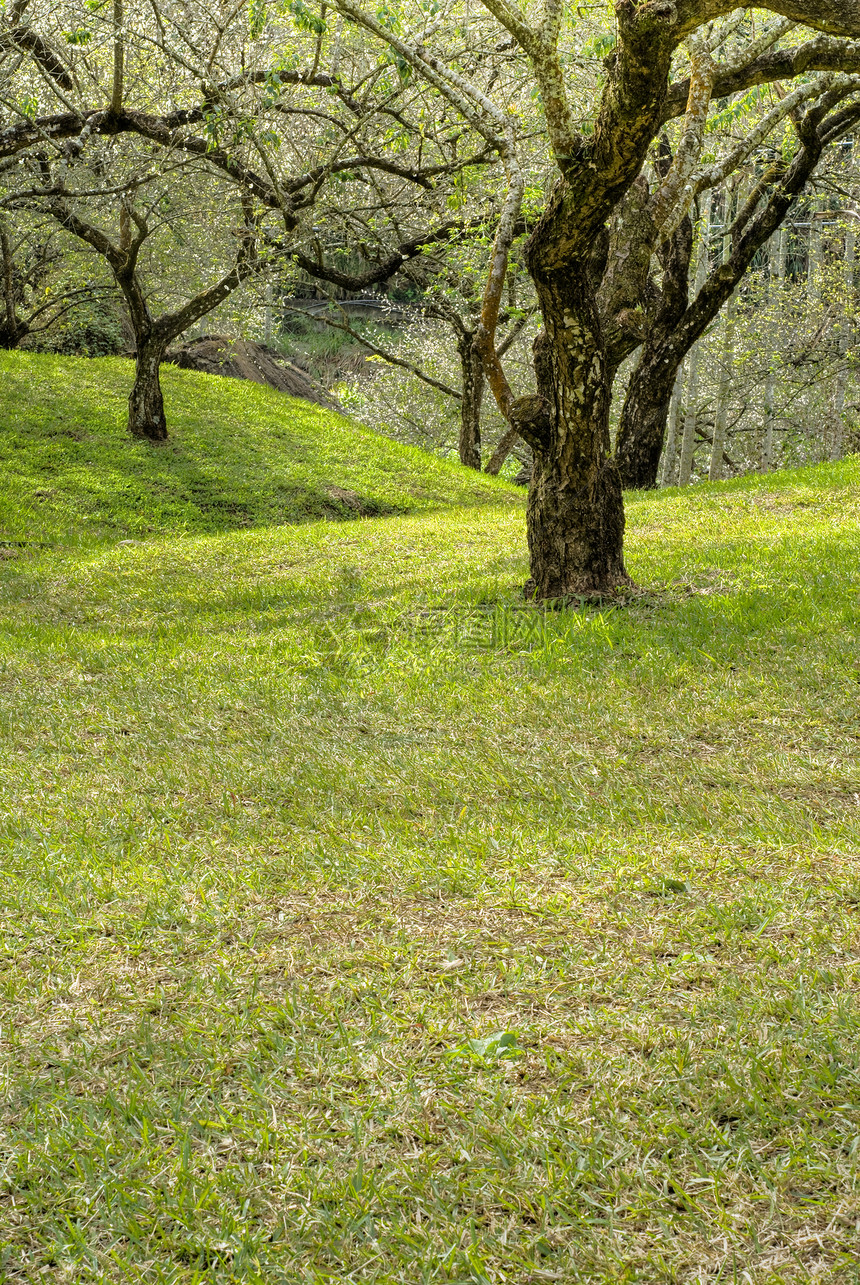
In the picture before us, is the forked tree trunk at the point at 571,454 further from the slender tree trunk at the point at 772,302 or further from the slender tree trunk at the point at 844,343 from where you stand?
the slender tree trunk at the point at 772,302

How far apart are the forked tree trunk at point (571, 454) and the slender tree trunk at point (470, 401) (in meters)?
13.5

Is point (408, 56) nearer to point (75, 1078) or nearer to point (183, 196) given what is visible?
point (75, 1078)

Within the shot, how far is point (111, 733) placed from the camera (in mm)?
5699

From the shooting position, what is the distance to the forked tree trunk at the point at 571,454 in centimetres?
727

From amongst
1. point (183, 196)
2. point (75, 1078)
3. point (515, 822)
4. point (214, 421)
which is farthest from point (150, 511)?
point (75, 1078)

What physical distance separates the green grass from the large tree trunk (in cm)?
1053

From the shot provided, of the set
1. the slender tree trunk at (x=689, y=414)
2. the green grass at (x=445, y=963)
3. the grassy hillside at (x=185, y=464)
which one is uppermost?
the slender tree trunk at (x=689, y=414)

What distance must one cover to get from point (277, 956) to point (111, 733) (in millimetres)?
2933

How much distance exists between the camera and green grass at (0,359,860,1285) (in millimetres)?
2084

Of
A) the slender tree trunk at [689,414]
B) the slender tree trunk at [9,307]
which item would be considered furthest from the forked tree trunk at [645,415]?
the slender tree trunk at [9,307]

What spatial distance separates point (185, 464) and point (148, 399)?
1.35m

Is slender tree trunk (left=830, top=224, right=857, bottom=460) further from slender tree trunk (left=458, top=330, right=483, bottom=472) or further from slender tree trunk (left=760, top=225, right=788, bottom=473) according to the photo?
slender tree trunk (left=458, top=330, right=483, bottom=472)

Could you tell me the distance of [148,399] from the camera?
53.8 feet

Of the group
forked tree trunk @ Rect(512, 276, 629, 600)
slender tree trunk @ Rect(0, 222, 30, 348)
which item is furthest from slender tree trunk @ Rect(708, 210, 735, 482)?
forked tree trunk @ Rect(512, 276, 629, 600)
